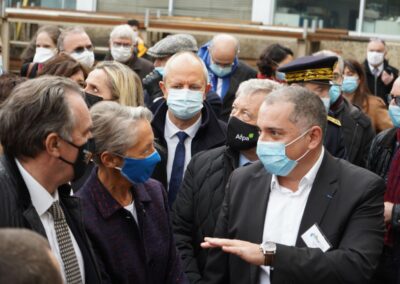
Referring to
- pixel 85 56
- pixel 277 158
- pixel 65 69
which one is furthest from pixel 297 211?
pixel 85 56

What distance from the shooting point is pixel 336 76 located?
7.79 m

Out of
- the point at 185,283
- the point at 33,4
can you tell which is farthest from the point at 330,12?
the point at 185,283

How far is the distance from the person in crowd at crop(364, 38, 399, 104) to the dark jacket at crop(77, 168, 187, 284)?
7.76m

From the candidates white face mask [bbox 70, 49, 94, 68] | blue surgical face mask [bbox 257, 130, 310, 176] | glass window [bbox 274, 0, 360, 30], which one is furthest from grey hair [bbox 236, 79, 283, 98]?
glass window [bbox 274, 0, 360, 30]

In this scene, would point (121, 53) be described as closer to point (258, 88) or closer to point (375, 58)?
point (375, 58)

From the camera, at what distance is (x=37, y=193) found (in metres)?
3.51

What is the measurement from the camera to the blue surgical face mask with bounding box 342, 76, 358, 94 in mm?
9422

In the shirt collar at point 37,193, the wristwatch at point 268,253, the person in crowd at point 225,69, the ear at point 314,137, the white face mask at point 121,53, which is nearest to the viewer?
the shirt collar at point 37,193

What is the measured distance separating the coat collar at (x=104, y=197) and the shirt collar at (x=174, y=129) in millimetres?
1543

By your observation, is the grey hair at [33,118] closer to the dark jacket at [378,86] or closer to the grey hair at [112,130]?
the grey hair at [112,130]

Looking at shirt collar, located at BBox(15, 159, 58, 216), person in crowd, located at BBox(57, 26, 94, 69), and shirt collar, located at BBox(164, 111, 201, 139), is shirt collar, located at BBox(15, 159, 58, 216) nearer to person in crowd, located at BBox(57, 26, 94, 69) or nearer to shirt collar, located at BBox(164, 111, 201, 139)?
shirt collar, located at BBox(164, 111, 201, 139)

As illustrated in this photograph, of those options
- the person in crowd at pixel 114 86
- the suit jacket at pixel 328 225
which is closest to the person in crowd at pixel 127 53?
the person in crowd at pixel 114 86

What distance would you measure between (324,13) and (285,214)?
12.0 meters

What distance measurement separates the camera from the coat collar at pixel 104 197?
14.1 ft
